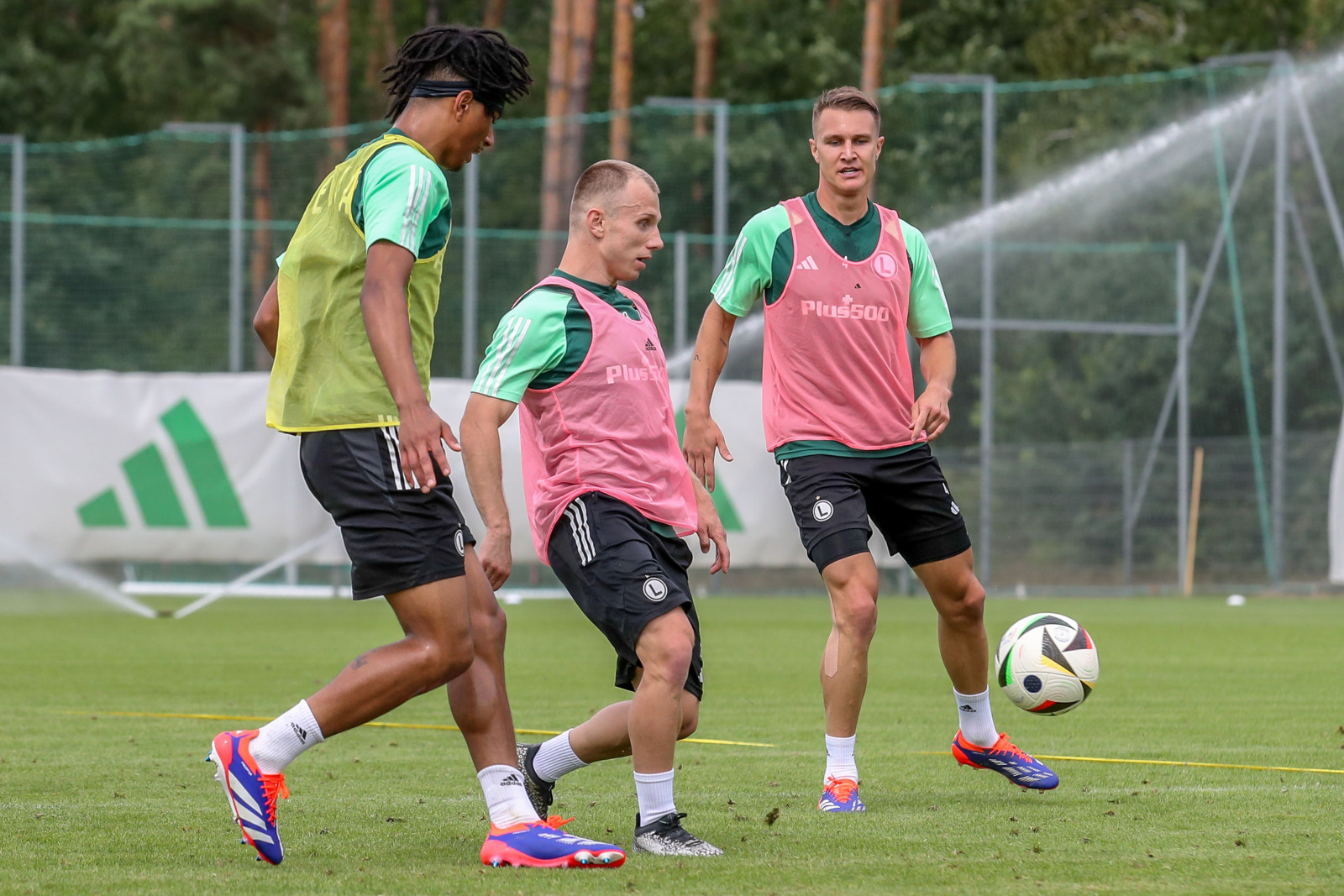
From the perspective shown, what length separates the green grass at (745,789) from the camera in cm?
453

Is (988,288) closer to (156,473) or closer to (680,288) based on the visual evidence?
(680,288)

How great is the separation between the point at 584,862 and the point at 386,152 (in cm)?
176

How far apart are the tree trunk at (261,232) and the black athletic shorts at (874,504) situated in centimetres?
1820

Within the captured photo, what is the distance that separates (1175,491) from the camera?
22906mm

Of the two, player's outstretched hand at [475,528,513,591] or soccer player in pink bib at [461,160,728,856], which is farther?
soccer player in pink bib at [461,160,728,856]

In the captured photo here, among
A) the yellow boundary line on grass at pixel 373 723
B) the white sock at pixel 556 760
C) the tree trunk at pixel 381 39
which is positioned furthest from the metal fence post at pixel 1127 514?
the tree trunk at pixel 381 39

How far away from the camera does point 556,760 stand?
5.52 m

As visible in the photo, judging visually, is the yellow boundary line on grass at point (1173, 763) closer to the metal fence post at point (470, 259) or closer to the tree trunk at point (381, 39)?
the metal fence post at point (470, 259)

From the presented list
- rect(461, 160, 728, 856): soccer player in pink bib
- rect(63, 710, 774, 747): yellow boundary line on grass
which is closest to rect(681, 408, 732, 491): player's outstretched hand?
rect(461, 160, 728, 856): soccer player in pink bib

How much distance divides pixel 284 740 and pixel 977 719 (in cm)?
251

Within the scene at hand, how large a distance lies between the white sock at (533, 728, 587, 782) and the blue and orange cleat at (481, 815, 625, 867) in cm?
73

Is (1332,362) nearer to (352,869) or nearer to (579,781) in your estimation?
(579,781)

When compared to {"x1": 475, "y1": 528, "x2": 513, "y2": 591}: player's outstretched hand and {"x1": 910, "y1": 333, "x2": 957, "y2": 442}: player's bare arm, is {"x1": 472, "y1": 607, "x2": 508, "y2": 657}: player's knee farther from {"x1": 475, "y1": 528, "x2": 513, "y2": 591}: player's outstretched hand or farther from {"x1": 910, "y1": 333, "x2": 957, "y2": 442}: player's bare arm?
{"x1": 910, "y1": 333, "x2": 957, "y2": 442}: player's bare arm

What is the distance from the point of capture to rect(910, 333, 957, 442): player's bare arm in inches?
241
